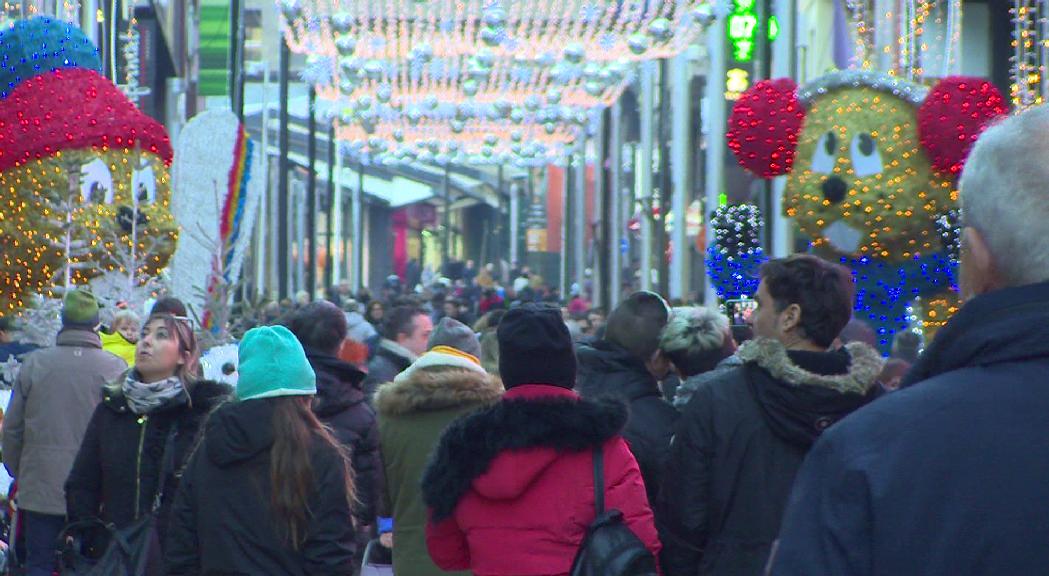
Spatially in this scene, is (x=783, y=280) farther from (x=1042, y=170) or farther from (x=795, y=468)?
(x=1042, y=170)

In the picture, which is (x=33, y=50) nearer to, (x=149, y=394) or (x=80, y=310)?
(x=80, y=310)

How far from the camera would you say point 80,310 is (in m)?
8.54

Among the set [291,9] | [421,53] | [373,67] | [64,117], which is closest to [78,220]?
[64,117]

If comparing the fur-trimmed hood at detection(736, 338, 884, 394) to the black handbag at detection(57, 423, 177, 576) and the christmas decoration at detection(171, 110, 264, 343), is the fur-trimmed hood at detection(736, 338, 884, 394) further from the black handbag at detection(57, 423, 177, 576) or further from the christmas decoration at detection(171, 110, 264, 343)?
the christmas decoration at detection(171, 110, 264, 343)

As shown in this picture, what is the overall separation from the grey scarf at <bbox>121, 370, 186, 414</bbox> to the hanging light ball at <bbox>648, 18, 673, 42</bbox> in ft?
51.6

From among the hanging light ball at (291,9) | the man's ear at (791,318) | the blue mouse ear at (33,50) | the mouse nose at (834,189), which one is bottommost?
the man's ear at (791,318)

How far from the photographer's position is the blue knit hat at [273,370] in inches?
220

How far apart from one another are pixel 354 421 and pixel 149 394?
0.98 m

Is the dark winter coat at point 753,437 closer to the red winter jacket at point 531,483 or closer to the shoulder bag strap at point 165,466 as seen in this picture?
the red winter jacket at point 531,483

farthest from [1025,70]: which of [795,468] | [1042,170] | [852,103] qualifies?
[1042,170]

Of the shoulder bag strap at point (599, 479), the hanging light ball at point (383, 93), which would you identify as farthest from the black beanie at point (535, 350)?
the hanging light ball at point (383, 93)

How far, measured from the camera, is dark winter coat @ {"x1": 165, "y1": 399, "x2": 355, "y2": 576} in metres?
5.43

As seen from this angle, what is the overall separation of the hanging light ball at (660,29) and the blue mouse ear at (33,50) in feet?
33.2

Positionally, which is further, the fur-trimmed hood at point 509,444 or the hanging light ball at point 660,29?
the hanging light ball at point 660,29
